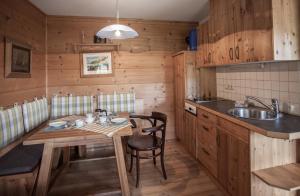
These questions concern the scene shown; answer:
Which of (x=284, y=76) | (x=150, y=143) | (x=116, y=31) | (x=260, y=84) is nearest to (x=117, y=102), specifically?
(x=150, y=143)

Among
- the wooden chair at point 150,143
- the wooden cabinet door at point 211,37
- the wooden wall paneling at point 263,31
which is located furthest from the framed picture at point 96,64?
the wooden wall paneling at point 263,31

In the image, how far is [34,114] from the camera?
2.69m

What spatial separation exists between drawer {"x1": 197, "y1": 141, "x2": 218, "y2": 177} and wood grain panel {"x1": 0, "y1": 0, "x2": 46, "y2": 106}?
252 cm

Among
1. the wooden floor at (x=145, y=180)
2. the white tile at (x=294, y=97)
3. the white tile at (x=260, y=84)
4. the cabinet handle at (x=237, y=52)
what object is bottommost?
the wooden floor at (x=145, y=180)

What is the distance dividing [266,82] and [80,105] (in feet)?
9.29

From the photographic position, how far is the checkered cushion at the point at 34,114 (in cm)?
246

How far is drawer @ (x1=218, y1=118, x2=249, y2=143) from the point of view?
1.69m

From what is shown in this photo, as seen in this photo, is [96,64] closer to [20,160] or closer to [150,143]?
[150,143]

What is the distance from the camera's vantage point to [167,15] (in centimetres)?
356

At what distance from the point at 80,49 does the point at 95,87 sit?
0.74 meters

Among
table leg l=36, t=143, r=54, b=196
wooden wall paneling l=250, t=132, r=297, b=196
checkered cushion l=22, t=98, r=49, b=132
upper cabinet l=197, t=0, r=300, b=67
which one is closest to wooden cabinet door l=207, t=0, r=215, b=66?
upper cabinet l=197, t=0, r=300, b=67

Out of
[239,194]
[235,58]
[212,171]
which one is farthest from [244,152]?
[235,58]

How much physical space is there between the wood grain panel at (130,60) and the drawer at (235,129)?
1.94 m

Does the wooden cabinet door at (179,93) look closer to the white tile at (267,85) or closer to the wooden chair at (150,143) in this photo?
the wooden chair at (150,143)
